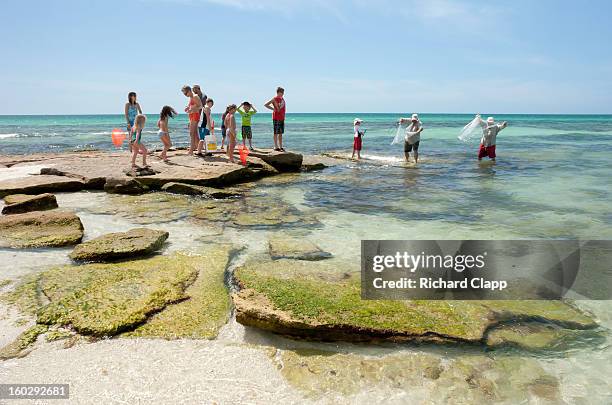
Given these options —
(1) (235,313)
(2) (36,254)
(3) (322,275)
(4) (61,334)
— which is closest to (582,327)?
(3) (322,275)

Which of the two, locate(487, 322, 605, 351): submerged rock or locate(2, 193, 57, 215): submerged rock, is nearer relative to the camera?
locate(487, 322, 605, 351): submerged rock

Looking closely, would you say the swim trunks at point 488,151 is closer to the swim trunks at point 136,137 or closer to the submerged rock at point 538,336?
the swim trunks at point 136,137

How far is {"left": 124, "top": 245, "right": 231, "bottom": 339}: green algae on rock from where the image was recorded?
3.96 metres

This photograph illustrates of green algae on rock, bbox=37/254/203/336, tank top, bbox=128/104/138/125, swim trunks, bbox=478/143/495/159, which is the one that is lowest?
green algae on rock, bbox=37/254/203/336

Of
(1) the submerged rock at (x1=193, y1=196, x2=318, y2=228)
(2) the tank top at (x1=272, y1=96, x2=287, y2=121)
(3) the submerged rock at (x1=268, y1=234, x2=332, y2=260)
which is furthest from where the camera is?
(2) the tank top at (x1=272, y1=96, x2=287, y2=121)

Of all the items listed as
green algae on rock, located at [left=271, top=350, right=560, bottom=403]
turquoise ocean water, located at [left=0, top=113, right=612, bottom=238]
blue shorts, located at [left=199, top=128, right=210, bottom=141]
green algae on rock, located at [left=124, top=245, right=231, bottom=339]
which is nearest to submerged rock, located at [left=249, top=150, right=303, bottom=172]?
turquoise ocean water, located at [left=0, top=113, right=612, bottom=238]

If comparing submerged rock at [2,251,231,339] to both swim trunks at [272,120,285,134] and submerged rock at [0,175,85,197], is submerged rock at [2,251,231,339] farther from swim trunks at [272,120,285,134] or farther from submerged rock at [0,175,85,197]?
swim trunks at [272,120,285,134]

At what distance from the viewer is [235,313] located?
171 inches

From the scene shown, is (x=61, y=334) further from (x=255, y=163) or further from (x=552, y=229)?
(x=255, y=163)

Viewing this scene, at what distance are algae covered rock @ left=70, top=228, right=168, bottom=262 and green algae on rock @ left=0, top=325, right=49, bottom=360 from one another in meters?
1.80

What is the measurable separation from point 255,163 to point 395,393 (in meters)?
11.2

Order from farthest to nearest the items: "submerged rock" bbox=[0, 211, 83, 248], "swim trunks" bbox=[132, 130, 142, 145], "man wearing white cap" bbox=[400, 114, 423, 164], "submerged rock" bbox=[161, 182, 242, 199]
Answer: "man wearing white cap" bbox=[400, 114, 423, 164] < "swim trunks" bbox=[132, 130, 142, 145] < "submerged rock" bbox=[161, 182, 242, 199] < "submerged rock" bbox=[0, 211, 83, 248]

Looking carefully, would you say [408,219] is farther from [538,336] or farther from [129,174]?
[129,174]

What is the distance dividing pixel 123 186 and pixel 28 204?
264 centimetres
